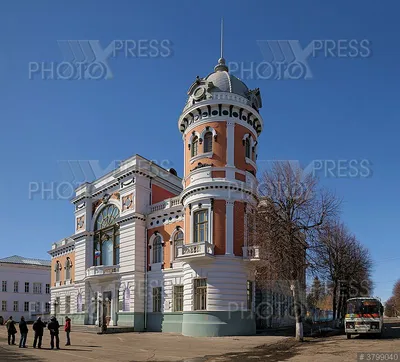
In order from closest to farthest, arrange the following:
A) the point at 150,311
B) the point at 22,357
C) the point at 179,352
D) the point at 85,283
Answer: the point at 22,357 < the point at 179,352 < the point at 150,311 < the point at 85,283

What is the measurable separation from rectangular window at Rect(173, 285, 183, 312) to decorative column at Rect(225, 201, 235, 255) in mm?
6572

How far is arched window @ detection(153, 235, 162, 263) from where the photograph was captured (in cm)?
3675

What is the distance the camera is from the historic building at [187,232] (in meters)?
29.7

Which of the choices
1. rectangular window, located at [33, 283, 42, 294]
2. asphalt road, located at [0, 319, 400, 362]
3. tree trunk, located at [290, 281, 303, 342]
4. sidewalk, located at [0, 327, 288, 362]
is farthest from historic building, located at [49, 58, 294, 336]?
rectangular window, located at [33, 283, 42, 294]

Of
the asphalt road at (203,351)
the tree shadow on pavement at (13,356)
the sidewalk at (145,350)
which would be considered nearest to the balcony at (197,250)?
the sidewalk at (145,350)

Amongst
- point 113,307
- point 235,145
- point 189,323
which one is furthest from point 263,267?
point 113,307

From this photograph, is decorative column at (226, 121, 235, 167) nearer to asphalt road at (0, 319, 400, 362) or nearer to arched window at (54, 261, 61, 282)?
asphalt road at (0, 319, 400, 362)

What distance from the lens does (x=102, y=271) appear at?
39500mm

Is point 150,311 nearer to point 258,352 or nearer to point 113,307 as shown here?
point 113,307

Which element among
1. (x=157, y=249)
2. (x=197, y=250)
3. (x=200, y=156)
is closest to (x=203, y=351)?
(x=197, y=250)

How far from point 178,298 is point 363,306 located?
13.5 meters

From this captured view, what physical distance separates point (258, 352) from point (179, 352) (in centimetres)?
365

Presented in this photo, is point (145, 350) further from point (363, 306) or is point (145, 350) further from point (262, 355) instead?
point (363, 306)

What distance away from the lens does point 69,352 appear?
21516mm
